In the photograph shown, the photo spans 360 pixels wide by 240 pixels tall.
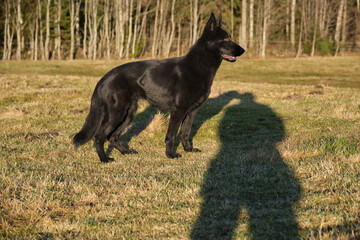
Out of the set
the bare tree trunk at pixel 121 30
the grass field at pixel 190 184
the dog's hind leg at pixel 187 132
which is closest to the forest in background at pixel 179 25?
the bare tree trunk at pixel 121 30

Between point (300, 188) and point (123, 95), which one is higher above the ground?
point (123, 95)

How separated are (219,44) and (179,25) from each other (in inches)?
1761

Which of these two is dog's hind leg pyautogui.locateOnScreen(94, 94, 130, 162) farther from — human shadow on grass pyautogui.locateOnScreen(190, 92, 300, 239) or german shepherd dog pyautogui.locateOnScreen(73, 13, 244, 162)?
human shadow on grass pyautogui.locateOnScreen(190, 92, 300, 239)

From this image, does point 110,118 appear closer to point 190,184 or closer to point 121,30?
point 190,184

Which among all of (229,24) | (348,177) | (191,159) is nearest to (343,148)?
(348,177)

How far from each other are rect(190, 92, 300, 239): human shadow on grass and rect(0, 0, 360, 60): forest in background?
36.7m

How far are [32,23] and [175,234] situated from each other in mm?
57980

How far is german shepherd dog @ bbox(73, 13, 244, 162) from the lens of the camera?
5.52 m

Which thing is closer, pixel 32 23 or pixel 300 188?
pixel 300 188

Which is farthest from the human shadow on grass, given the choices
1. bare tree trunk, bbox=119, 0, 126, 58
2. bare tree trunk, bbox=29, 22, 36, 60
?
bare tree trunk, bbox=29, 22, 36, 60

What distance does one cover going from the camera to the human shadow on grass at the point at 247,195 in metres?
2.91

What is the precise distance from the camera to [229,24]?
49375 millimetres

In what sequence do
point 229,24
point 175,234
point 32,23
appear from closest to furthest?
point 175,234, point 229,24, point 32,23

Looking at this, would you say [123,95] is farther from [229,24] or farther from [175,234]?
[229,24]
